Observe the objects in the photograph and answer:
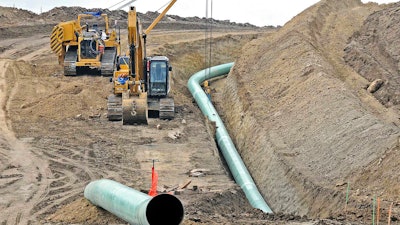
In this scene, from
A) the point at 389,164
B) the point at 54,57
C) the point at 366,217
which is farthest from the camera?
the point at 54,57

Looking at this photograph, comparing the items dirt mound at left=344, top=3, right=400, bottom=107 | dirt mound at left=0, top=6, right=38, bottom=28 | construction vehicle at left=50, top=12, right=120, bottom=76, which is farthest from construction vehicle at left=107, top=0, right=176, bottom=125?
dirt mound at left=0, top=6, right=38, bottom=28

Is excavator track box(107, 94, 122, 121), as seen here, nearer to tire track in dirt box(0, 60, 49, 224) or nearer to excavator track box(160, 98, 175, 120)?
excavator track box(160, 98, 175, 120)

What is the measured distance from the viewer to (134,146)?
33.8m

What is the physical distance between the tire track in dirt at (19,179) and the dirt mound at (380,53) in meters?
13.4

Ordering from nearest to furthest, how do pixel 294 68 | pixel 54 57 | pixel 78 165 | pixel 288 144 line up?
pixel 78 165 → pixel 288 144 → pixel 294 68 → pixel 54 57

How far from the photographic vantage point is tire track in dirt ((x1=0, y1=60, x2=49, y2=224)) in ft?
79.1

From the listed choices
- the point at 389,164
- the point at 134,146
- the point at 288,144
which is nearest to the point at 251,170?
the point at 288,144

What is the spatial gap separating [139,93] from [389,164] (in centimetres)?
1144

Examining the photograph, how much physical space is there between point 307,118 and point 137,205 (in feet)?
54.6

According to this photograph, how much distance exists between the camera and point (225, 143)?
3659 cm

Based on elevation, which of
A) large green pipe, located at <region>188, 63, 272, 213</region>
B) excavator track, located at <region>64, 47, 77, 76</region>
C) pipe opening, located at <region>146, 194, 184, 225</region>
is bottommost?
large green pipe, located at <region>188, 63, 272, 213</region>

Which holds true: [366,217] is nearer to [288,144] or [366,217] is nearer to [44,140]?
[288,144]

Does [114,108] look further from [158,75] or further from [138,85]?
[138,85]

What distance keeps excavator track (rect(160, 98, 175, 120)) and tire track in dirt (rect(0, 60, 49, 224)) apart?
6.21 m
